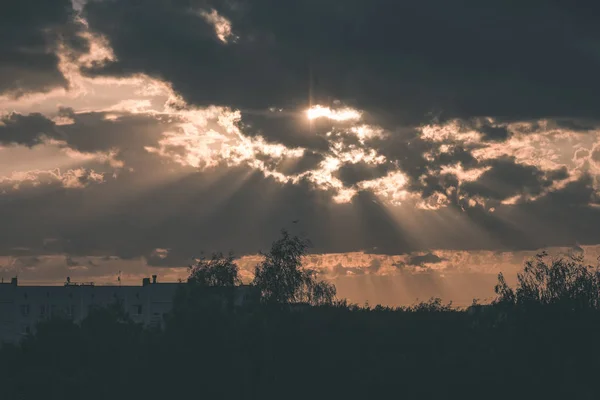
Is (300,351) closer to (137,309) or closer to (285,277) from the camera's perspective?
(285,277)

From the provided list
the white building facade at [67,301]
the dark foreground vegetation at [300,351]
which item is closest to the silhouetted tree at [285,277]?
the dark foreground vegetation at [300,351]

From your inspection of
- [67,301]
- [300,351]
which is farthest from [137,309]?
[300,351]

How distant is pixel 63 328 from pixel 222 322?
21.5 meters

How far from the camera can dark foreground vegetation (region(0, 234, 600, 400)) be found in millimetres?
90750

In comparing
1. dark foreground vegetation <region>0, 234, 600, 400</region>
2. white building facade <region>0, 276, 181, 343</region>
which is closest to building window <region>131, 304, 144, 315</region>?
white building facade <region>0, 276, 181, 343</region>

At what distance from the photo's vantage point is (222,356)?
91.8 meters

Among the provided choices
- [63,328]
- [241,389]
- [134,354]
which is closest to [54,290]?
[63,328]

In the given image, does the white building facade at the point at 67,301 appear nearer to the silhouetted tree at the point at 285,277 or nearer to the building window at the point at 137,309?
the building window at the point at 137,309

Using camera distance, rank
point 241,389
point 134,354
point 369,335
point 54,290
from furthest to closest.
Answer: point 54,290 → point 369,335 → point 134,354 → point 241,389

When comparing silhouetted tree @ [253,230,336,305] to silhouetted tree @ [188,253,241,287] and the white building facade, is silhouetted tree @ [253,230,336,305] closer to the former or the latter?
silhouetted tree @ [188,253,241,287]

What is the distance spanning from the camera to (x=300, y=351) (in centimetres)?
9575

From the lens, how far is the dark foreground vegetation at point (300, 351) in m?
90.8

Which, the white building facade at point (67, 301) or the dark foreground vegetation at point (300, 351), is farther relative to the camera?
the white building facade at point (67, 301)

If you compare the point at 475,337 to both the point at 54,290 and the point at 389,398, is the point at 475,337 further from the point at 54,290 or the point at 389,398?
the point at 54,290
